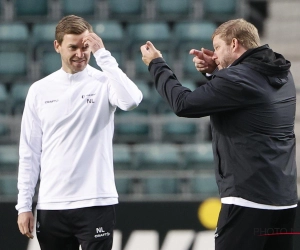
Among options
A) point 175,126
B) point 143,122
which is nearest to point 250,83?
point 143,122

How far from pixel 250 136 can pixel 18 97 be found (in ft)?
16.4

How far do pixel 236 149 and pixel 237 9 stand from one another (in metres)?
5.55

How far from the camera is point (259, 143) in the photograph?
11.7ft

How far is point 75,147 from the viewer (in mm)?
4000

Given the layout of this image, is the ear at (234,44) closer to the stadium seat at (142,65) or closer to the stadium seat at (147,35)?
the stadium seat at (142,65)

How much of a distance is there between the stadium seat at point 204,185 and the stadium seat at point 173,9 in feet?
8.70

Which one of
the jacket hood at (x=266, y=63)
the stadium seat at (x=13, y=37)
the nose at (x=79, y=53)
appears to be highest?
the stadium seat at (x=13, y=37)

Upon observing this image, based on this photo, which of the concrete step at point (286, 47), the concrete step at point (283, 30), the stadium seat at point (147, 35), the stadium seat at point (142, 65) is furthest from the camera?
the concrete step at point (283, 30)

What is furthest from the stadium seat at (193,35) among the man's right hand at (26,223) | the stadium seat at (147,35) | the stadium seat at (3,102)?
the man's right hand at (26,223)

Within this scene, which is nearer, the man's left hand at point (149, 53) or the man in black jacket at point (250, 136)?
the man in black jacket at point (250, 136)

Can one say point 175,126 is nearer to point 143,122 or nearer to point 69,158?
point 143,122

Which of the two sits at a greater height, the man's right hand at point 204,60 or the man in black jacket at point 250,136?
the man's right hand at point 204,60

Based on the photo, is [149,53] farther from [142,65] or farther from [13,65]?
[13,65]

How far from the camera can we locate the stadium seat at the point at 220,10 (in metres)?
8.93
